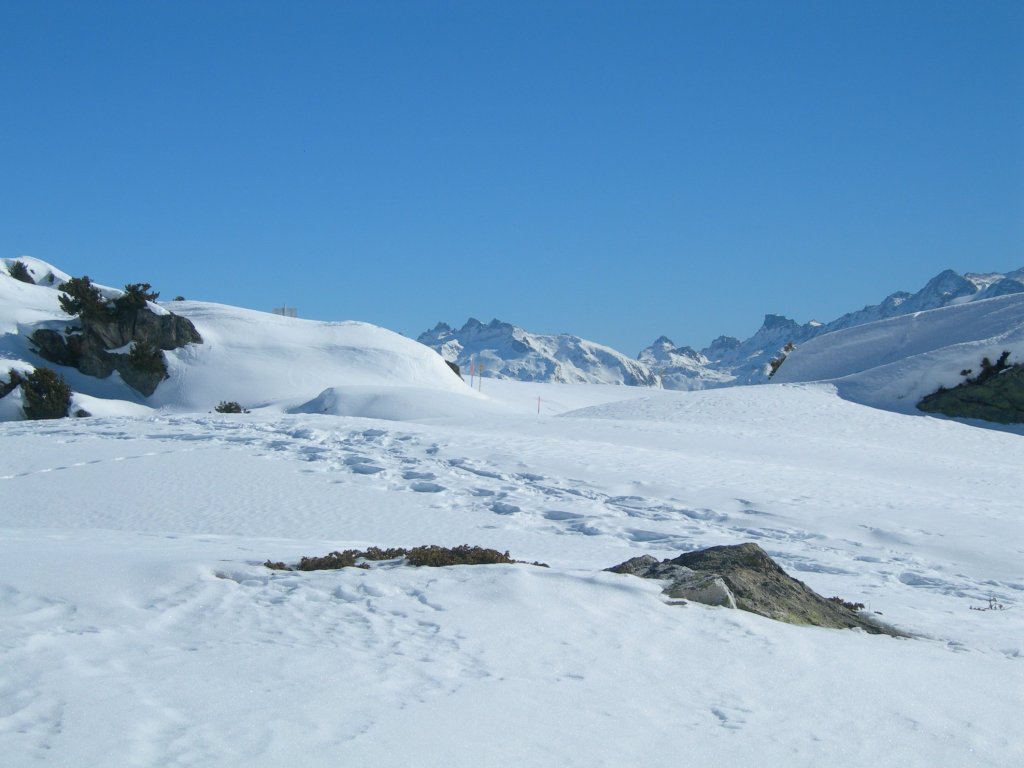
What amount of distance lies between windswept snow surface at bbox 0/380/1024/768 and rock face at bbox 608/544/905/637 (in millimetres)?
305

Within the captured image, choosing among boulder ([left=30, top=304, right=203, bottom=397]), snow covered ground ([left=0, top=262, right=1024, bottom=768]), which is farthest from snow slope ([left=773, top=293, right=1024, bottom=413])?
boulder ([left=30, top=304, right=203, bottom=397])

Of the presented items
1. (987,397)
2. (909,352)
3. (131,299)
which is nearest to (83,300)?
(131,299)

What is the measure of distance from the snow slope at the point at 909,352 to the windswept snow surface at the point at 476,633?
22125 millimetres

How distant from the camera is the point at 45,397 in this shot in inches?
1352

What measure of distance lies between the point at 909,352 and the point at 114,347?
129ft

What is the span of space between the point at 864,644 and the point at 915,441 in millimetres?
23132

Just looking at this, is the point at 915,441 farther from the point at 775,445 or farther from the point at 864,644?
the point at 864,644

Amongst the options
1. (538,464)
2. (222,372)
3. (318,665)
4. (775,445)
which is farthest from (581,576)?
(222,372)

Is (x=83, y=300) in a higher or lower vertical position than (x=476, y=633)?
higher

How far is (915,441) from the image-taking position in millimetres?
28031

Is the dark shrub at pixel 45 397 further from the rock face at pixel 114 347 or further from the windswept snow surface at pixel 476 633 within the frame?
the windswept snow surface at pixel 476 633

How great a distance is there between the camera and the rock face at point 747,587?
771 centimetres

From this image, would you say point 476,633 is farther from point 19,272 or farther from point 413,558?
point 19,272

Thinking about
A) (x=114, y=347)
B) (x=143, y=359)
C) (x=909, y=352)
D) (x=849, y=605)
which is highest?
(x=909, y=352)
